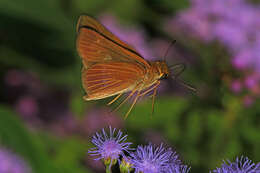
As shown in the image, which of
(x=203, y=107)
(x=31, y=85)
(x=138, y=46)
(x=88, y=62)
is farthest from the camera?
(x=31, y=85)

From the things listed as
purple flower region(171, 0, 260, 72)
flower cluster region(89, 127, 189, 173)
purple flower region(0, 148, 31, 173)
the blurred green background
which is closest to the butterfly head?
flower cluster region(89, 127, 189, 173)

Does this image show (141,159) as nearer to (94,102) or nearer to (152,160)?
(152,160)

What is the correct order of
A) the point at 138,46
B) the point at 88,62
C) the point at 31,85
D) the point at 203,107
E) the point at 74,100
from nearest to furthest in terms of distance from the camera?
the point at 88,62, the point at 203,107, the point at 74,100, the point at 138,46, the point at 31,85

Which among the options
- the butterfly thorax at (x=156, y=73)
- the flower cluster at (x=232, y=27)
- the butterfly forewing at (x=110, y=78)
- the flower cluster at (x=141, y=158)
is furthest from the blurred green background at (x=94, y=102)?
the flower cluster at (x=141, y=158)

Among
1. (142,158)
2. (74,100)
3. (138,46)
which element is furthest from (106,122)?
(142,158)

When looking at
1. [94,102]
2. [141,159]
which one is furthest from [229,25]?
[141,159]

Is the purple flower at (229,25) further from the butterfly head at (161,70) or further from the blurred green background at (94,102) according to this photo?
the butterfly head at (161,70)

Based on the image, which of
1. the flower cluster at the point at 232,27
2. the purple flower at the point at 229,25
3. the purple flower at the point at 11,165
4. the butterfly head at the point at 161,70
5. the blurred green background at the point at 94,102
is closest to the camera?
the butterfly head at the point at 161,70

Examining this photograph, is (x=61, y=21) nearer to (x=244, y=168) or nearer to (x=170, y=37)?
(x=170, y=37)
